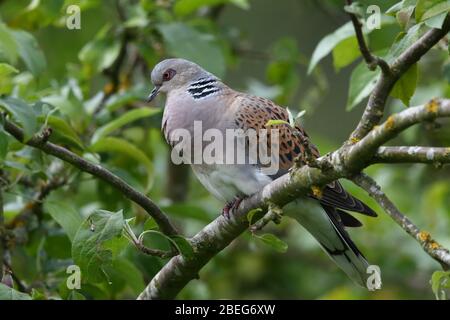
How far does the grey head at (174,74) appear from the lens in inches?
156

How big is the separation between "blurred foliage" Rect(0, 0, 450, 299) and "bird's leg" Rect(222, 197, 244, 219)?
8.9 inches

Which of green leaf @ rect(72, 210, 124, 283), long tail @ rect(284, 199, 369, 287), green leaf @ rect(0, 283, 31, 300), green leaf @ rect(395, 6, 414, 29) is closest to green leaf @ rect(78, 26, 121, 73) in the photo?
long tail @ rect(284, 199, 369, 287)

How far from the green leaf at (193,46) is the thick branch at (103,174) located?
4.89 ft

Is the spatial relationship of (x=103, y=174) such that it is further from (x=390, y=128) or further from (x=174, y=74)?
(x=174, y=74)

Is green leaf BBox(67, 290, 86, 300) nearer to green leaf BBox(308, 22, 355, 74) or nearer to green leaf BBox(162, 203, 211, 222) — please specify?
green leaf BBox(162, 203, 211, 222)

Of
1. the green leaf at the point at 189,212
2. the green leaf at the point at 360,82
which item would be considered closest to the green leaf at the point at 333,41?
the green leaf at the point at 360,82

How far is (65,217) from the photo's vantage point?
10.3 ft

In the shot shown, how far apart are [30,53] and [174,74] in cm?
72

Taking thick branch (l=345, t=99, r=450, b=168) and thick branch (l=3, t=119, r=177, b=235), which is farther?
thick branch (l=3, t=119, r=177, b=235)

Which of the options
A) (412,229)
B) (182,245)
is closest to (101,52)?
(182,245)

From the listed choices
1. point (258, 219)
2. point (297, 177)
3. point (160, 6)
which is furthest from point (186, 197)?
point (297, 177)

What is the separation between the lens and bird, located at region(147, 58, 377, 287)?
3314 millimetres

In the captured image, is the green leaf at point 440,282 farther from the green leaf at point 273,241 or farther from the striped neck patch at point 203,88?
the striped neck patch at point 203,88

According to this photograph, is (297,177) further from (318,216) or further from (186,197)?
(186,197)
